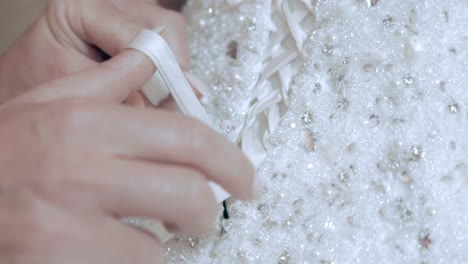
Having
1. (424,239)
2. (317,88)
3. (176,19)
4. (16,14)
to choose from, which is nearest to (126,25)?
(176,19)

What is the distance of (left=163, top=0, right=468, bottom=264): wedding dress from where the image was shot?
1.32 ft

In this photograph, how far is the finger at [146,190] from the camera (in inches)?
12.0

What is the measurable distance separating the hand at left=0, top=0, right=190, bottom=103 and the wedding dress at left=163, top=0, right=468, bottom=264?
0.11 m

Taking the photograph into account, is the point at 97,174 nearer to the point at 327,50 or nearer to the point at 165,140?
the point at 165,140

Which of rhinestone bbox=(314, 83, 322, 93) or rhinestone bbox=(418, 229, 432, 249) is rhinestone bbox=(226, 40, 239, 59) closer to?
rhinestone bbox=(314, 83, 322, 93)

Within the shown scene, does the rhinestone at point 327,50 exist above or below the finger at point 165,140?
below

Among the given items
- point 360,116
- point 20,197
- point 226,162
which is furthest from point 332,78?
point 20,197

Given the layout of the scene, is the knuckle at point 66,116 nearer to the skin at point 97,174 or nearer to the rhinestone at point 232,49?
the skin at point 97,174

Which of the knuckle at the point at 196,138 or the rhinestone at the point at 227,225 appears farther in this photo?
the rhinestone at the point at 227,225

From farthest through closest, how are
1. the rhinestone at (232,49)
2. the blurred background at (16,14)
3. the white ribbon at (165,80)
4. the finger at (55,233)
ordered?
the blurred background at (16,14) → the rhinestone at (232,49) → the white ribbon at (165,80) → the finger at (55,233)

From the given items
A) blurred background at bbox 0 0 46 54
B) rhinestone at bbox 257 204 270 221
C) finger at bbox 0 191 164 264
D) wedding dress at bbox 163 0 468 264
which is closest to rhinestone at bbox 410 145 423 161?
wedding dress at bbox 163 0 468 264

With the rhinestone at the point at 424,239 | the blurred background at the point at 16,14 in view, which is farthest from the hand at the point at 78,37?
the blurred background at the point at 16,14

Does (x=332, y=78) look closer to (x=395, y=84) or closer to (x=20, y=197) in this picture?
(x=395, y=84)

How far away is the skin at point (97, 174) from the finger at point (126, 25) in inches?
4.8
